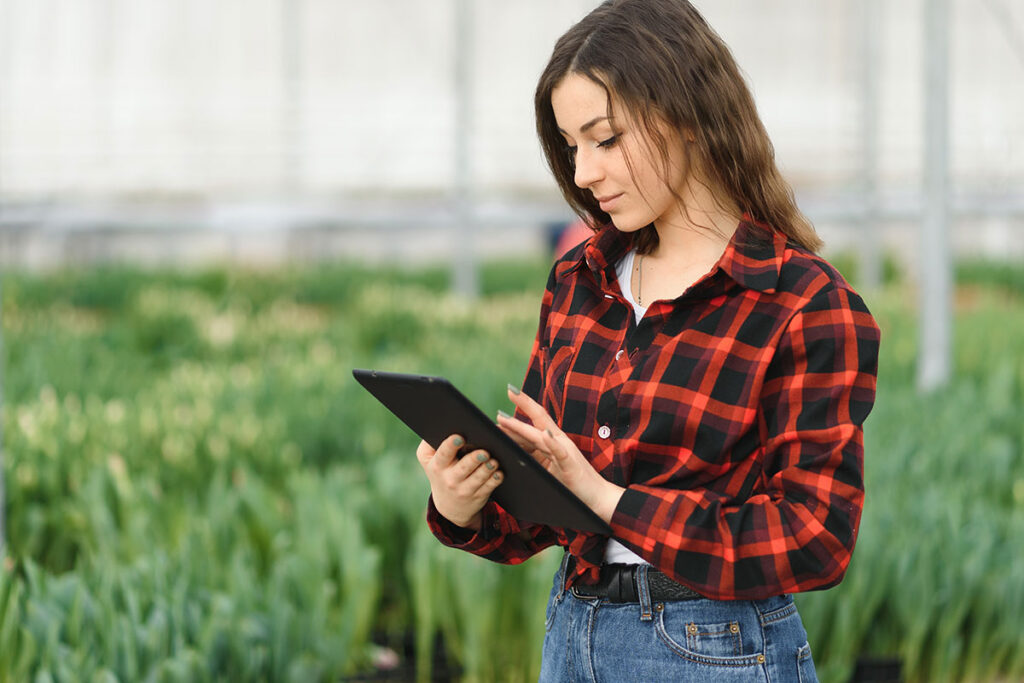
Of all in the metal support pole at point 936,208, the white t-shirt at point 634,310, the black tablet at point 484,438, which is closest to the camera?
the black tablet at point 484,438

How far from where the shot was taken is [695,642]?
1.06m

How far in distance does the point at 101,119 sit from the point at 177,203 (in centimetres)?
173

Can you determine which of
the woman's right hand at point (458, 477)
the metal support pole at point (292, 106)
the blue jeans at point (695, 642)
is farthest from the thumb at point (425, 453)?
the metal support pole at point (292, 106)

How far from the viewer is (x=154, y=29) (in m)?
17.4

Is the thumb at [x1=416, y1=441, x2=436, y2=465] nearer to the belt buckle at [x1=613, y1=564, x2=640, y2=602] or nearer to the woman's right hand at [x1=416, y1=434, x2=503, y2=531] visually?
the woman's right hand at [x1=416, y1=434, x2=503, y2=531]

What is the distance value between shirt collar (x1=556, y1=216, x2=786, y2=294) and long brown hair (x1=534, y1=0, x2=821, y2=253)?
0.03 meters

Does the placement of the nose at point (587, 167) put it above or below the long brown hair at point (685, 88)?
below

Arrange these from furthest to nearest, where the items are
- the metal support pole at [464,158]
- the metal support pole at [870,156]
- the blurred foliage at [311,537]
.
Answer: the metal support pole at [870,156] → the metal support pole at [464,158] → the blurred foliage at [311,537]

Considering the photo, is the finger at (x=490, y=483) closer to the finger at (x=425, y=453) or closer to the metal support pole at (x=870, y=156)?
the finger at (x=425, y=453)

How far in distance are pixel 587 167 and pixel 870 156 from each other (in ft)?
27.9

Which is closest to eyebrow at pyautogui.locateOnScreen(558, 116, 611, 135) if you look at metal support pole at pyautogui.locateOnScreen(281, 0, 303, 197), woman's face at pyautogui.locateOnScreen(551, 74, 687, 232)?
woman's face at pyautogui.locateOnScreen(551, 74, 687, 232)

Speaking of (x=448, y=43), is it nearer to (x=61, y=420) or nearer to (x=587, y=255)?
(x=61, y=420)

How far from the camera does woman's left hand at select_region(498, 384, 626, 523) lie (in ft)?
3.34

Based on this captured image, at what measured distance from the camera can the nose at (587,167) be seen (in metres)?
1.09
